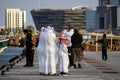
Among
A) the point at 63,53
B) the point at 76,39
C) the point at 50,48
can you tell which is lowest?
the point at 63,53

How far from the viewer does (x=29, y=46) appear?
26.0 meters

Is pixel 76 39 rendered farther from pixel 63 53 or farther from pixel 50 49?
pixel 50 49

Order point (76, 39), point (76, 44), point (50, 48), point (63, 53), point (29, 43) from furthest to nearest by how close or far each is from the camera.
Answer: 1. point (29, 43)
2. point (76, 44)
3. point (76, 39)
4. point (63, 53)
5. point (50, 48)

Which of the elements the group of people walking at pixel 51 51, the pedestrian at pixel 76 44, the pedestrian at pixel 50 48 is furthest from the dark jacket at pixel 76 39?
the pedestrian at pixel 50 48

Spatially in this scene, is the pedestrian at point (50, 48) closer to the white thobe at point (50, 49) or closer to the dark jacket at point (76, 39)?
the white thobe at point (50, 49)

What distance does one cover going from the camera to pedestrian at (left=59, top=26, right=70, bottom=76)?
20.6 meters

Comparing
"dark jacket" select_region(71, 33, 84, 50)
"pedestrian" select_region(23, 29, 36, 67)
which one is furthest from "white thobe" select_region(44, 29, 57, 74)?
"pedestrian" select_region(23, 29, 36, 67)

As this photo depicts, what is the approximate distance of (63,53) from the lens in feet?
67.6

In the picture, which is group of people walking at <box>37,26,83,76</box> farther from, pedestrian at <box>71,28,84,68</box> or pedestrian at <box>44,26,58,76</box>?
pedestrian at <box>71,28,84,68</box>

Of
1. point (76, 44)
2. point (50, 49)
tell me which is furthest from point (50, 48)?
point (76, 44)

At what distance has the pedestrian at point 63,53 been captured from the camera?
20.6m

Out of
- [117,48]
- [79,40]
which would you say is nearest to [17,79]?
[79,40]

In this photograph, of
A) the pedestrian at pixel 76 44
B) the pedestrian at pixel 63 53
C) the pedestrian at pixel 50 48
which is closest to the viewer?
the pedestrian at pixel 50 48

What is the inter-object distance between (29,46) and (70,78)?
22.1 feet
